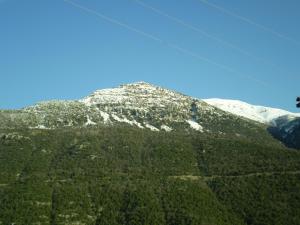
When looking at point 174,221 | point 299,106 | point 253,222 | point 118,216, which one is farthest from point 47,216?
point 299,106

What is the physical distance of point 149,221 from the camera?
634 feet

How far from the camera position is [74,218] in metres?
192

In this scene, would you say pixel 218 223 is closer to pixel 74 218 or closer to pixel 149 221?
pixel 149 221

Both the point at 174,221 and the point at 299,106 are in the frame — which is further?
the point at 174,221

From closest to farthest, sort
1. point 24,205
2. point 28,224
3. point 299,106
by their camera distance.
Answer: point 299,106
point 28,224
point 24,205

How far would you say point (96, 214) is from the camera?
198 m

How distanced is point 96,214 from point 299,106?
124 metres

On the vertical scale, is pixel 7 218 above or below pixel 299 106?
above

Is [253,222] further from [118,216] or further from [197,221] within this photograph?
[118,216]

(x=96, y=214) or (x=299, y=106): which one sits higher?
(x=96, y=214)

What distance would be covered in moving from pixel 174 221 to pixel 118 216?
20.3m

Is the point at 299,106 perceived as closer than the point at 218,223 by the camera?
Yes

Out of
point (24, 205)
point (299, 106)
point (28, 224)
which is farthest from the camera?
point (24, 205)

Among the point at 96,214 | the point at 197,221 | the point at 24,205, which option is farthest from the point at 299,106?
the point at 24,205
